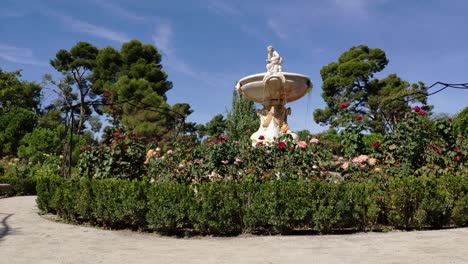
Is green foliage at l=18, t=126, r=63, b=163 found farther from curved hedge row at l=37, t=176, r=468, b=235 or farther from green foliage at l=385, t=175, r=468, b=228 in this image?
green foliage at l=385, t=175, r=468, b=228

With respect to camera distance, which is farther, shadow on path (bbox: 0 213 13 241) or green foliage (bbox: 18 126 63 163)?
green foliage (bbox: 18 126 63 163)

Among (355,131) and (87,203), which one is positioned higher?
(355,131)

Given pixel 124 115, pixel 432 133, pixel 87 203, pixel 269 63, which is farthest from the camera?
pixel 124 115

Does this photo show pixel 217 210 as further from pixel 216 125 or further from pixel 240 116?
pixel 216 125

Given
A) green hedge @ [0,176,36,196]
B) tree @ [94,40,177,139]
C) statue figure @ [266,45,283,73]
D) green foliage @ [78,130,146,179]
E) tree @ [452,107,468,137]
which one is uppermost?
tree @ [94,40,177,139]

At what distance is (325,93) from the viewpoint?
30312mm

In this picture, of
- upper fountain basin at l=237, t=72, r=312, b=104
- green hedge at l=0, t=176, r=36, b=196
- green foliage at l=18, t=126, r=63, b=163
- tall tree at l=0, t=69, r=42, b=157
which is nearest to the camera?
upper fountain basin at l=237, t=72, r=312, b=104

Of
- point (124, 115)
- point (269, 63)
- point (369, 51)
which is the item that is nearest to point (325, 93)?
point (369, 51)

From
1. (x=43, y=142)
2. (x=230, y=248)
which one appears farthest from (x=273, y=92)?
(x=43, y=142)

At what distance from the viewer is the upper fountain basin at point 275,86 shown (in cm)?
910

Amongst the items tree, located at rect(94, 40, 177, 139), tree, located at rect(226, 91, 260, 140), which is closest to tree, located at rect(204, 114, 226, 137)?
tree, located at rect(94, 40, 177, 139)

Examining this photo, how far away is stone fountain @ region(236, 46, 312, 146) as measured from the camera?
9.14 metres

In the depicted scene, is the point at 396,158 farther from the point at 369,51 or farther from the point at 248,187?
the point at 369,51

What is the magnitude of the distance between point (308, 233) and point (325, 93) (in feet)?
87.3
